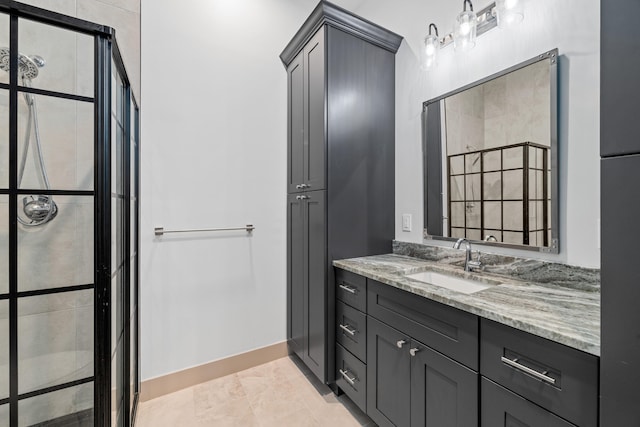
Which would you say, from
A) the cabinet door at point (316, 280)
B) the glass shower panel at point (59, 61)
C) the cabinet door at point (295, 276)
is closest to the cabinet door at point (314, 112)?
Answer: the cabinet door at point (316, 280)

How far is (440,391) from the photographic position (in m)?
1.19

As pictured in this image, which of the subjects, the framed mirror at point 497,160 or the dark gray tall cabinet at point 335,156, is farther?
the dark gray tall cabinet at point 335,156

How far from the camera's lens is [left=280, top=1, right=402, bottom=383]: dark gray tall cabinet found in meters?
1.87

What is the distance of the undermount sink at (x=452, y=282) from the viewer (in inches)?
57.4

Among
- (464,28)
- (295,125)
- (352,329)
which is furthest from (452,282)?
(295,125)

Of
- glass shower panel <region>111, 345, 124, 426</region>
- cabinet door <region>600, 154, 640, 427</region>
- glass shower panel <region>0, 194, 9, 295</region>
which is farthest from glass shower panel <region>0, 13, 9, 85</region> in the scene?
cabinet door <region>600, 154, 640, 427</region>

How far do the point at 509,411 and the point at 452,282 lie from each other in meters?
0.69

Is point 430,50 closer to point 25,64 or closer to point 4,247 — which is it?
point 25,64

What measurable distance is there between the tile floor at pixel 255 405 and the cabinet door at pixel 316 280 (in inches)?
6.4

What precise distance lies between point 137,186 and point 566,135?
2.33 metres

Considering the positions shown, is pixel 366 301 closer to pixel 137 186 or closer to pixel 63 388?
pixel 63 388

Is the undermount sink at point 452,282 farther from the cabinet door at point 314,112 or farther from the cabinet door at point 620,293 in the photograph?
the cabinet door at point 314,112

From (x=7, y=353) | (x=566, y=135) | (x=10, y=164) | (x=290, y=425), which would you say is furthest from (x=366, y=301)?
(x=10, y=164)

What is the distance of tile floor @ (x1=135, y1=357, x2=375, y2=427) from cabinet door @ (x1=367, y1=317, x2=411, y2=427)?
0.87 feet
